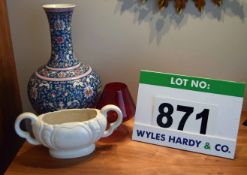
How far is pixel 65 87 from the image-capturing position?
0.92 meters

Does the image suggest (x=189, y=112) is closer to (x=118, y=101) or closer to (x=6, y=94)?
(x=118, y=101)

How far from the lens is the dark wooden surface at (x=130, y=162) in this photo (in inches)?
32.1

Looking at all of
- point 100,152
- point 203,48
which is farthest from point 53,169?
point 203,48

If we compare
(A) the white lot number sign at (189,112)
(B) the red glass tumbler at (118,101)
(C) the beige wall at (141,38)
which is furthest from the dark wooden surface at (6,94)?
(A) the white lot number sign at (189,112)

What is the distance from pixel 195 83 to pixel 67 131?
1.15ft

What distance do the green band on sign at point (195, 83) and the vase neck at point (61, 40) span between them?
0.23 m

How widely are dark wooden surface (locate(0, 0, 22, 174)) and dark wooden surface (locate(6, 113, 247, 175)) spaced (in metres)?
0.19

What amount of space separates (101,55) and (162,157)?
0.44 metres

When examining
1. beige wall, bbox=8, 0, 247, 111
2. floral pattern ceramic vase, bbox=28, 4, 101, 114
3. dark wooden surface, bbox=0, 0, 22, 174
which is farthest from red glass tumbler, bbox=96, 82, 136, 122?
dark wooden surface, bbox=0, 0, 22, 174

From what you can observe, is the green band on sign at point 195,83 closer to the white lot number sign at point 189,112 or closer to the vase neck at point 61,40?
the white lot number sign at point 189,112

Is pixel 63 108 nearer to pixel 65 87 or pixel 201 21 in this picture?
pixel 65 87

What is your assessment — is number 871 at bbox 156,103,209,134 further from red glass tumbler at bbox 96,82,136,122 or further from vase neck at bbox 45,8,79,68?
vase neck at bbox 45,8,79,68

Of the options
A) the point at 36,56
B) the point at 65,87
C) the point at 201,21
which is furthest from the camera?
the point at 36,56

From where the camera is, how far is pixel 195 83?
86 cm
